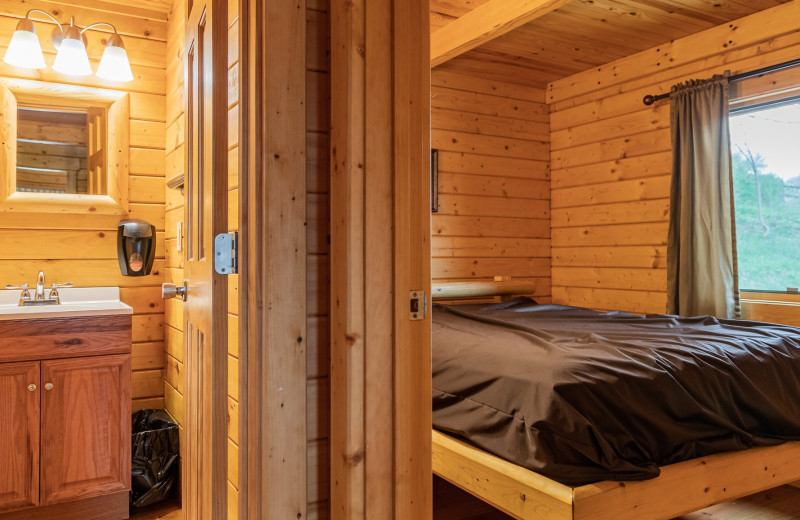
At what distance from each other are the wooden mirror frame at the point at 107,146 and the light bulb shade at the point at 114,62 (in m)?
0.12

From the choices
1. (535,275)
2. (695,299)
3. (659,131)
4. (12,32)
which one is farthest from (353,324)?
(535,275)

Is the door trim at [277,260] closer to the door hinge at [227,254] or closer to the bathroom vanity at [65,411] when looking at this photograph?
the door hinge at [227,254]

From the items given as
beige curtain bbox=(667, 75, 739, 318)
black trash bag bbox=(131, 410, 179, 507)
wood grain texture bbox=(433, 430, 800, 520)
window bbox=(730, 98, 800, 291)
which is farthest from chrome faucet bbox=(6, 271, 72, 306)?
window bbox=(730, 98, 800, 291)

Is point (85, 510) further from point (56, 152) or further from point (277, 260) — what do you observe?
point (277, 260)

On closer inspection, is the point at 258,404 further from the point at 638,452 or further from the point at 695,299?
the point at 695,299

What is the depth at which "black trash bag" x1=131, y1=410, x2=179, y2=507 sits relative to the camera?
2.65 metres

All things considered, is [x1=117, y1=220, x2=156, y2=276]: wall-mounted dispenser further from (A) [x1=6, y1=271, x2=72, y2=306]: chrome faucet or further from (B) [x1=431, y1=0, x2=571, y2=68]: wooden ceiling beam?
(B) [x1=431, y1=0, x2=571, y2=68]: wooden ceiling beam

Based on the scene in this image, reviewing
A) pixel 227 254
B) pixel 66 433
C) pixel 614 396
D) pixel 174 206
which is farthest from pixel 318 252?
pixel 174 206

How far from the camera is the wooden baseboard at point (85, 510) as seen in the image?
2404mm

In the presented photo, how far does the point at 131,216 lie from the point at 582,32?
9.51ft

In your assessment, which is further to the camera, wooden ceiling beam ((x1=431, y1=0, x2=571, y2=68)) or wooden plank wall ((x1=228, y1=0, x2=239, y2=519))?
wooden ceiling beam ((x1=431, y1=0, x2=571, y2=68))

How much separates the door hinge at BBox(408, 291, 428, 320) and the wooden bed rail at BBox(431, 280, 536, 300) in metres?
2.77

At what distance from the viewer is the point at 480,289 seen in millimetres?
4172

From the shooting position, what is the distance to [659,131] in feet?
13.0
